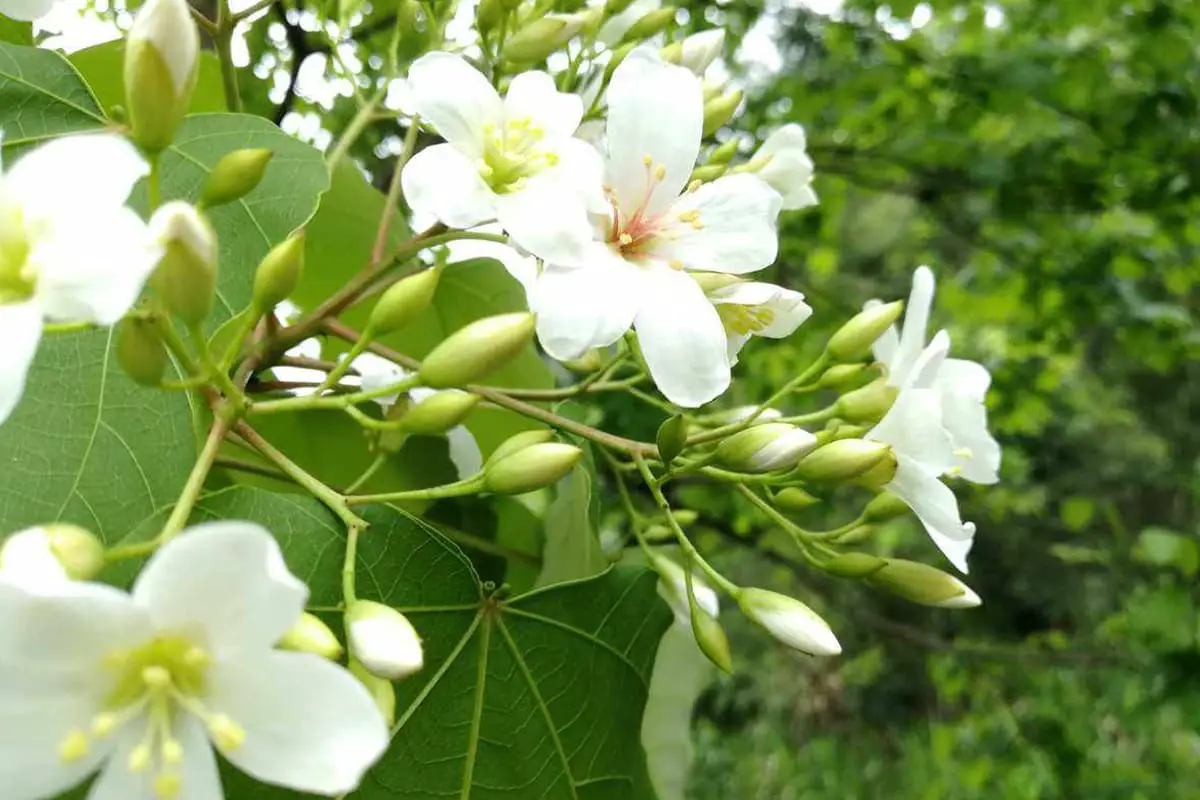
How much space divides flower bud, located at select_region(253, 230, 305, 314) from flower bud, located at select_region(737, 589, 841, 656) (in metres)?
0.36

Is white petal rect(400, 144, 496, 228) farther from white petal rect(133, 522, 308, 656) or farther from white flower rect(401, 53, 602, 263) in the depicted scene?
white petal rect(133, 522, 308, 656)

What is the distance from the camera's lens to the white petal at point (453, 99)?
2.22 ft

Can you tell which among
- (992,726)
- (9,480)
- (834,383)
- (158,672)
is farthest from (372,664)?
(992,726)

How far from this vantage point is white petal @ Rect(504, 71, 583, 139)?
2.34 feet

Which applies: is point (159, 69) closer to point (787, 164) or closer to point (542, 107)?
point (542, 107)

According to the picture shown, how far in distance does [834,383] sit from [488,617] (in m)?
0.32

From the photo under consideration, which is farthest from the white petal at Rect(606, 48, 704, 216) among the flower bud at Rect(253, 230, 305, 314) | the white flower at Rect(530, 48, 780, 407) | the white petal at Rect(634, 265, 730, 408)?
the flower bud at Rect(253, 230, 305, 314)

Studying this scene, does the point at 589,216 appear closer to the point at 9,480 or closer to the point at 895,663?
the point at 9,480

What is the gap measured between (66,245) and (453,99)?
29cm

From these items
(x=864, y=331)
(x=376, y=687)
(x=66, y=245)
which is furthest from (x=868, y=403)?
(x=66, y=245)

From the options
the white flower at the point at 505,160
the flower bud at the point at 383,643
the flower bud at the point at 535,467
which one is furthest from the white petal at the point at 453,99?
the flower bud at the point at 383,643

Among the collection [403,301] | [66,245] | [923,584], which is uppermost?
[66,245]

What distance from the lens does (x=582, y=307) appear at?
60cm

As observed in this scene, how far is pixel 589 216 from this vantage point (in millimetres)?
685
